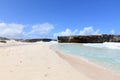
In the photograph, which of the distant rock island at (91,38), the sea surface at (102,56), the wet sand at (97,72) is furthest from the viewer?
the distant rock island at (91,38)

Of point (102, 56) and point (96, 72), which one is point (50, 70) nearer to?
point (96, 72)

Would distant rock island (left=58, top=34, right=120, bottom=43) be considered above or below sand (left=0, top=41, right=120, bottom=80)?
above

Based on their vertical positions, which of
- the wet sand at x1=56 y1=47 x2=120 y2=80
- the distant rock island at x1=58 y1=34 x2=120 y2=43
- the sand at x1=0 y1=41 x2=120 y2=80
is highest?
the distant rock island at x1=58 y1=34 x2=120 y2=43

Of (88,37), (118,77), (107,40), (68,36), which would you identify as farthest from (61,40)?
(118,77)

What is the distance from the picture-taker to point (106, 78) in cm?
647

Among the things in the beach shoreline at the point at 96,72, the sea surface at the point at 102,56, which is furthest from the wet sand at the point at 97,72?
the sea surface at the point at 102,56

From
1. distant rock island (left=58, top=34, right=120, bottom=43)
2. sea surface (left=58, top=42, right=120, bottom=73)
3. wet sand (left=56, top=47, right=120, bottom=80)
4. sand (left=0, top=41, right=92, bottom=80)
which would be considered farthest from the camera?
distant rock island (left=58, top=34, right=120, bottom=43)

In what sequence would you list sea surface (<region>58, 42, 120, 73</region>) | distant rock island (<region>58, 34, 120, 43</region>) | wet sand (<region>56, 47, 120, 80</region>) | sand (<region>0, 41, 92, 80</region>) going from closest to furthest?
sand (<region>0, 41, 92, 80</region>), wet sand (<region>56, 47, 120, 80</region>), sea surface (<region>58, 42, 120, 73</region>), distant rock island (<region>58, 34, 120, 43</region>)

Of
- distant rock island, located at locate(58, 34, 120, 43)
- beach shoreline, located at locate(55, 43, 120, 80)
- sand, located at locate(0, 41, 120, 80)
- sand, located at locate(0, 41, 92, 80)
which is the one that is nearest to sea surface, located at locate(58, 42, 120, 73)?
beach shoreline, located at locate(55, 43, 120, 80)

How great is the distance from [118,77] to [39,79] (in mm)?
3168

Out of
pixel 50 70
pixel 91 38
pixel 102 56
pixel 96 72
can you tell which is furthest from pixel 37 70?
pixel 91 38

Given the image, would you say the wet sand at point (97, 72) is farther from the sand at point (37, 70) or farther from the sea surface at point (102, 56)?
the sea surface at point (102, 56)

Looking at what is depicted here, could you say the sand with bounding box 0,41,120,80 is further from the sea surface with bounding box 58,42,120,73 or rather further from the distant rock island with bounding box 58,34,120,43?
the distant rock island with bounding box 58,34,120,43

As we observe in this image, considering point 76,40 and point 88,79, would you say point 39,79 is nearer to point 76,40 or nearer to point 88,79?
point 88,79
